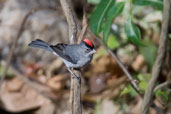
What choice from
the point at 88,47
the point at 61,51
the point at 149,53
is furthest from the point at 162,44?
the point at 149,53

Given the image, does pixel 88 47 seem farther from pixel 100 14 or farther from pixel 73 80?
pixel 73 80

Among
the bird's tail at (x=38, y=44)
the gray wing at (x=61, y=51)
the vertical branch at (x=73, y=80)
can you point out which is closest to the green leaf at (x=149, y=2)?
the vertical branch at (x=73, y=80)

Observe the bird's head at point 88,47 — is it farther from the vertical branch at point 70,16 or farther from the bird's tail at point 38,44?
the bird's tail at point 38,44

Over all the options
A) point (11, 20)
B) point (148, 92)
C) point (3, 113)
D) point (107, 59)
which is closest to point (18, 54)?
point (11, 20)

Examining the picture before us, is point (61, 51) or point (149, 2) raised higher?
point (149, 2)

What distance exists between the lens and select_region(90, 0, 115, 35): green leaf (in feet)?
10.2

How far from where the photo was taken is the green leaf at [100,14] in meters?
3.12

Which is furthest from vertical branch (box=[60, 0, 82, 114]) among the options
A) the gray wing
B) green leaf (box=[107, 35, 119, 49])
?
green leaf (box=[107, 35, 119, 49])

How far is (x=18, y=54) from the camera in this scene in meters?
5.78

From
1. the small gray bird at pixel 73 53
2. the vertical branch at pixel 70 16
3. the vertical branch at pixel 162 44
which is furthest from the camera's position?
the small gray bird at pixel 73 53

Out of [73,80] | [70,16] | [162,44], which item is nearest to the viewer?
[162,44]

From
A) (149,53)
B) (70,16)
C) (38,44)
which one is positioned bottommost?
(149,53)

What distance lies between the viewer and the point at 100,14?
3.16m

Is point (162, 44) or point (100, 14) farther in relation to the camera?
point (100, 14)
